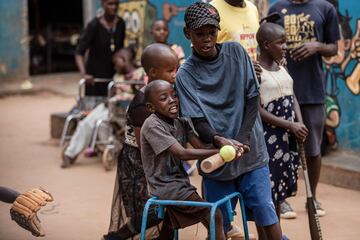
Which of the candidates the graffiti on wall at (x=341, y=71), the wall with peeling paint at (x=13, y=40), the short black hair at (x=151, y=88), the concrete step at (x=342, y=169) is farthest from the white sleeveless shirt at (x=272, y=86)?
the wall with peeling paint at (x=13, y=40)

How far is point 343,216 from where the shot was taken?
6.75m

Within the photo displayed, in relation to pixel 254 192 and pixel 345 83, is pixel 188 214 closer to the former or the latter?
pixel 254 192

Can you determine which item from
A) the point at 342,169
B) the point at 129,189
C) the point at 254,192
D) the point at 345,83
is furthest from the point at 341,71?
the point at 254,192

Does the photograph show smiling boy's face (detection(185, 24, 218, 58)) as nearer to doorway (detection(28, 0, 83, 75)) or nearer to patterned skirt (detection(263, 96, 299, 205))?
patterned skirt (detection(263, 96, 299, 205))

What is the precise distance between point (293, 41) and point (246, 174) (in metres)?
2.17

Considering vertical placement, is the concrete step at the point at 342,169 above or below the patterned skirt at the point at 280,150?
below

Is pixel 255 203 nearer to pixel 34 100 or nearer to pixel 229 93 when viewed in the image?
pixel 229 93

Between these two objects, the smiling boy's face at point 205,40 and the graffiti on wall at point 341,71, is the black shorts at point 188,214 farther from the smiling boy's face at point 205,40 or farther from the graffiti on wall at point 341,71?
the graffiti on wall at point 341,71

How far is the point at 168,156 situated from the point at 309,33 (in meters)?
2.34

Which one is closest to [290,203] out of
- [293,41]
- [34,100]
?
[293,41]

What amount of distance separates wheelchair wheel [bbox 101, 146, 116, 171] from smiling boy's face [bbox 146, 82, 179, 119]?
393cm

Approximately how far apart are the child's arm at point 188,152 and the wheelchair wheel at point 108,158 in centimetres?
406

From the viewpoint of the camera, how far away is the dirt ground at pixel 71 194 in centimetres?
640

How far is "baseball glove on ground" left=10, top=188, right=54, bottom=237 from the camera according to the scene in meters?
5.70
